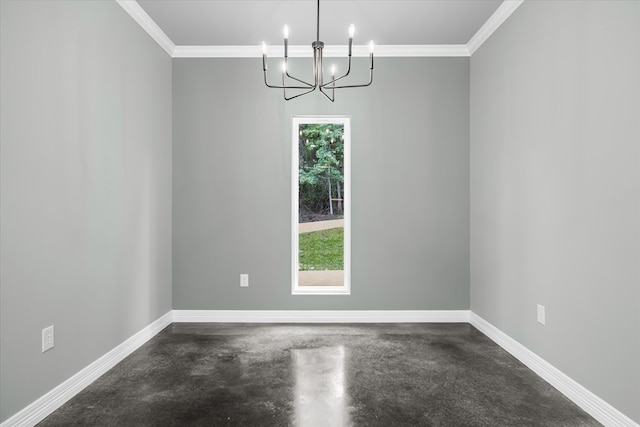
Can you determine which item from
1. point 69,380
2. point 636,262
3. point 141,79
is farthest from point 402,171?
point 69,380

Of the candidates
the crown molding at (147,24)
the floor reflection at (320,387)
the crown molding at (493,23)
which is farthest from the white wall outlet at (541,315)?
the crown molding at (147,24)

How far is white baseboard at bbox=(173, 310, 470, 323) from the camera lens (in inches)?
156

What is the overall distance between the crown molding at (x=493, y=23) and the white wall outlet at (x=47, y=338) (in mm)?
3917

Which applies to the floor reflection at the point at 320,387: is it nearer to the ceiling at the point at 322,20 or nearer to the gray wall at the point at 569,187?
the gray wall at the point at 569,187

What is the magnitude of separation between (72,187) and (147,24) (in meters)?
1.79

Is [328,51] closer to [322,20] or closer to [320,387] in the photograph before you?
[322,20]

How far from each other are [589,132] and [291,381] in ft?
7.82

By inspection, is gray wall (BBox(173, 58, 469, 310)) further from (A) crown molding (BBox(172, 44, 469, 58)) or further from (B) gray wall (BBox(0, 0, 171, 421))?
(B) gray wall (BBox(0, 0, 171, 421))

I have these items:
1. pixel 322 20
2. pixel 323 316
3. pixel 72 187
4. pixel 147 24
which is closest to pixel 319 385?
pixel 323 316

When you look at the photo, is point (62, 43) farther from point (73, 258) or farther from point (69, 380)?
point (69, 380)

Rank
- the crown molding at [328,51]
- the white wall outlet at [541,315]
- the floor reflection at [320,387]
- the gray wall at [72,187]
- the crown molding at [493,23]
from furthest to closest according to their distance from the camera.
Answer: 1. the crown molding at [328,51]
2. the crown molding at [493,23]
3. the white wall outlet at [541,315]
4. the floor reflection at [320,387]
5. the gray wall at [72,187]

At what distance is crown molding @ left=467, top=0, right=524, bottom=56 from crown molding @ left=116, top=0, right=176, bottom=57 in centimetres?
299

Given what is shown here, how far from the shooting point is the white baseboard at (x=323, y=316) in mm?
3953

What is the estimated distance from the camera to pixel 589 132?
219 centimetres
